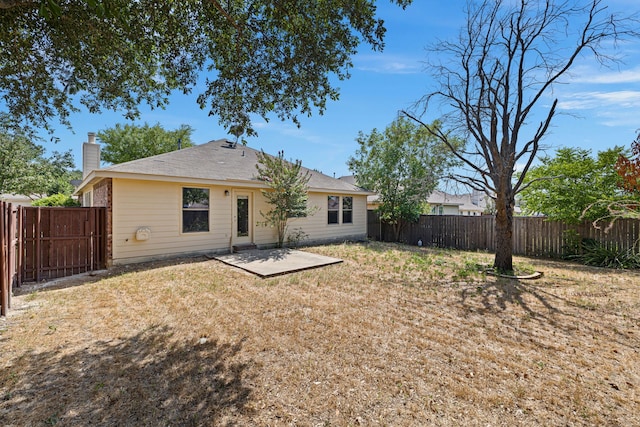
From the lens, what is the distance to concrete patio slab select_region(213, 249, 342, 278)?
686 cm

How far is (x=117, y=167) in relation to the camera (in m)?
7.42

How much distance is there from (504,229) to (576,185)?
4087mm

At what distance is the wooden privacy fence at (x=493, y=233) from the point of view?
8508 millimetres

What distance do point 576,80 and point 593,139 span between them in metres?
2.72

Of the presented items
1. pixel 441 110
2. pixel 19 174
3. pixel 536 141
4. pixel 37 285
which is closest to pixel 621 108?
pixel 536 141

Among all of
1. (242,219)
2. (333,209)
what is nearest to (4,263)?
(242,219)

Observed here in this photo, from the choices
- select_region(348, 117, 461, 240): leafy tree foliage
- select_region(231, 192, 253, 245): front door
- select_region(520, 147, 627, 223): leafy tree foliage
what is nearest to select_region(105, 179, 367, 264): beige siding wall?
select_region(231, 192, 253, 245): front door

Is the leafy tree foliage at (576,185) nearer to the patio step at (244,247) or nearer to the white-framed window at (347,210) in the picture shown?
the white-framed window at (347,210)

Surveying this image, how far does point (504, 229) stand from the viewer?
7.03m

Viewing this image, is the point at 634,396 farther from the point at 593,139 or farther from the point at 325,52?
the point at 593,139

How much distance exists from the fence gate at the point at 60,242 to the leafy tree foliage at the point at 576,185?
11484mm

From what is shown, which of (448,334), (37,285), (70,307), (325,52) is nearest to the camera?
(448,334)

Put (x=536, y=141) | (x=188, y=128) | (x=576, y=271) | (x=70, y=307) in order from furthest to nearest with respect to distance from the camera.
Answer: (x=188, y=128), (x=576, y=271), (x=536, y=141), (x=70, y=307)

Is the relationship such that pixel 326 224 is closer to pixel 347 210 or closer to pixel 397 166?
pixel 347 210
